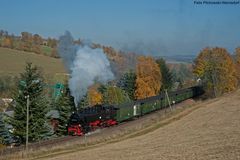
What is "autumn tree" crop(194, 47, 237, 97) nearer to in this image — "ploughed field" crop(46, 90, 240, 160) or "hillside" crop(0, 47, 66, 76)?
"hillside" crop(0, 47, 66, 76)

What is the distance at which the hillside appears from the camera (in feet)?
389

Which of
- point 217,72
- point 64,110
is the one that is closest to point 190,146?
point 64,110

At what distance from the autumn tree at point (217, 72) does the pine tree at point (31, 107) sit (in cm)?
5177

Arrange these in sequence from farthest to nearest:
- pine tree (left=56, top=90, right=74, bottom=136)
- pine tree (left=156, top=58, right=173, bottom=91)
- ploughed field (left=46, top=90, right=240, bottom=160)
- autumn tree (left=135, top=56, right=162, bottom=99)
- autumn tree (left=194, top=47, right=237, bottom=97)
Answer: pine tree (left=156, top=58, right=173, bottom=91), autumn tree (left=135, top=56, right=162, bottom=99), autumn tree (left=194, top=47, right=237, bottom=97), pine tree (left=56, top=90, right=74, bottom=136), ploughed field (left=46, top=90, right=240, bottom=160)

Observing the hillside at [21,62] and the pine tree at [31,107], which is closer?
the pine tree at [31,107]

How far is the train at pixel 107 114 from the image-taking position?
124 feet

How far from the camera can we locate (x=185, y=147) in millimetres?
22625

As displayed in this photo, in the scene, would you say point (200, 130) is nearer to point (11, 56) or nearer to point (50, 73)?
point (50, 73)

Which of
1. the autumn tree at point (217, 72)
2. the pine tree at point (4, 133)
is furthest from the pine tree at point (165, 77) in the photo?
the pine tree at point (4, 133)

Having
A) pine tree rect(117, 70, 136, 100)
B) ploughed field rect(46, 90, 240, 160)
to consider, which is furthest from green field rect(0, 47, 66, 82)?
ploughed field rect(46, 90, 240, 160)

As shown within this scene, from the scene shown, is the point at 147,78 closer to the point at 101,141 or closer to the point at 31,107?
the point at 31,107

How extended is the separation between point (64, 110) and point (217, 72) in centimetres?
5218

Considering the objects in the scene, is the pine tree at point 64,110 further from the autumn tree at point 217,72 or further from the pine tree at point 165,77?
the pine tree at point 165,77

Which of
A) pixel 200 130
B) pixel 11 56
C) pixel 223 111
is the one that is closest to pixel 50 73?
pixel 11 56
